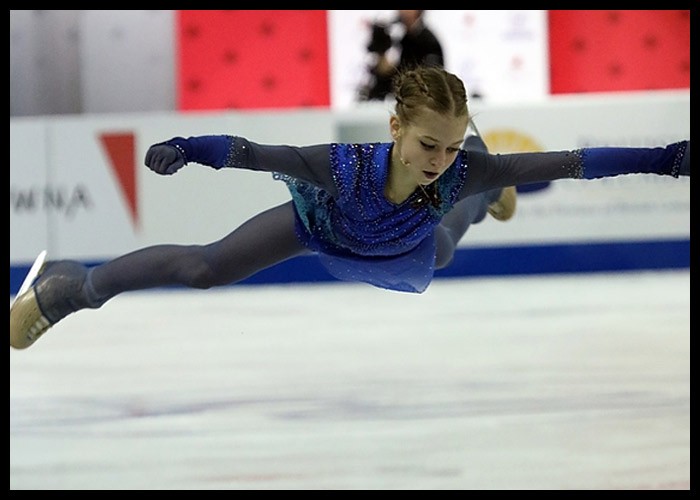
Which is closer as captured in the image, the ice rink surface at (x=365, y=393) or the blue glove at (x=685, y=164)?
the blue glove at (x=685, y=164)

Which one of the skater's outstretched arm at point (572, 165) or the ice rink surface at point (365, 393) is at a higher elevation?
the skater's outstretched arm at point (572, 165)

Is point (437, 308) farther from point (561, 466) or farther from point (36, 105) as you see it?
point (36, 105)

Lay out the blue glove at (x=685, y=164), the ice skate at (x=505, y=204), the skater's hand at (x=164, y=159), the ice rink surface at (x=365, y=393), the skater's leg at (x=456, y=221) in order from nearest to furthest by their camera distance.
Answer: the skater's hand at (x=164, y=159) → the blue glove at (x=685, y=164) → the skater's leg at (x=456, y=221) → the ice skate at (x=505, y=204) → the ice rink surface at (x=365, y=393)

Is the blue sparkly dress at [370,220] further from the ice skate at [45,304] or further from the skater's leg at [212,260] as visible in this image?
the ice skate at [45,304]

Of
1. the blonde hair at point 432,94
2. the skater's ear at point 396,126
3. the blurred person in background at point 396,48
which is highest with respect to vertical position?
the blurred person in background at point 396,48

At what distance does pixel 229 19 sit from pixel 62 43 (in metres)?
1.07

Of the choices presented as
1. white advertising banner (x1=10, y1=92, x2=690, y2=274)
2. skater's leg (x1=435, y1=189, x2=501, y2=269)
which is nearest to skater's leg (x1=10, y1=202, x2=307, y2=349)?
skater's leg (x1=435, y1=189, x2=501, y2=269)

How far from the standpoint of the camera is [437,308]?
543 centimetres

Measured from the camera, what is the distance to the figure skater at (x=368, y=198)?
6.00 ft

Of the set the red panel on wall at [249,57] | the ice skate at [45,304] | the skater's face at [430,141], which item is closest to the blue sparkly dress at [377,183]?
the skater's face at [430,141]

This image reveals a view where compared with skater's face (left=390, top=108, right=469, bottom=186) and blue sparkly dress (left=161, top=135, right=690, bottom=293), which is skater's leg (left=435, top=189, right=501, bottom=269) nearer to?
blue sparkly dress (left=161, top=135, right=690, bottom=293)

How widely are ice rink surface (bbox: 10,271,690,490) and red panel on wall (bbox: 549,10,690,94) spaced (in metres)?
2.36

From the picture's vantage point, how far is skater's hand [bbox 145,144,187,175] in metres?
1.71
